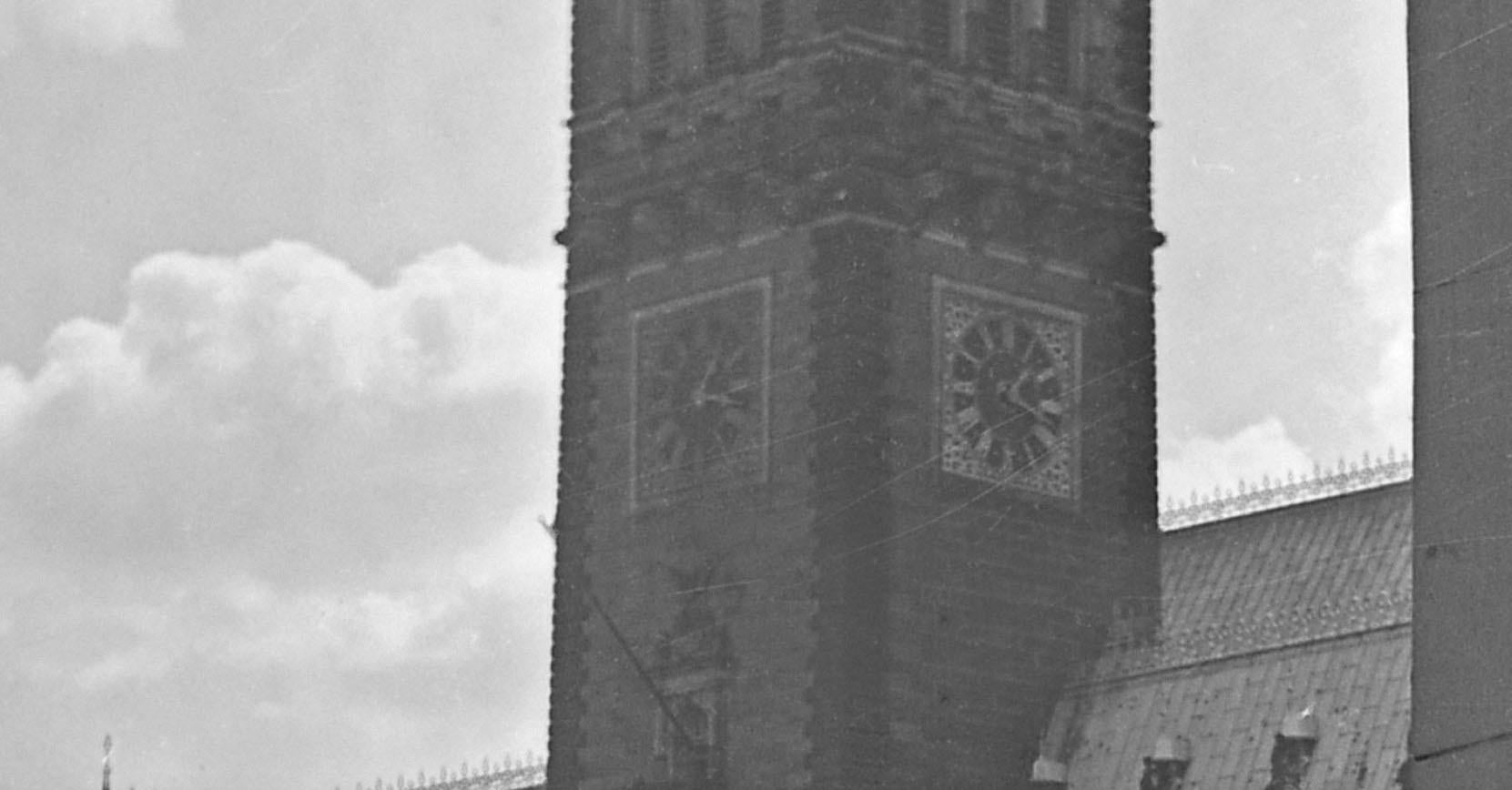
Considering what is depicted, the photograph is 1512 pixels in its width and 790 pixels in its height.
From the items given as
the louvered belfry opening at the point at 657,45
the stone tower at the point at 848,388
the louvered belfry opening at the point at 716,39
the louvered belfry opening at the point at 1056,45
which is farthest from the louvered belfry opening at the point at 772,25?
the louvered belfry opening at the point at 1056,45

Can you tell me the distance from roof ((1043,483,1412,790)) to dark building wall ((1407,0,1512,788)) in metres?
43.0

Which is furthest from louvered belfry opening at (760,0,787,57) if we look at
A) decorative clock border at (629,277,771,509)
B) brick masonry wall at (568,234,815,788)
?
decorative clock border at (629,277,771,509)

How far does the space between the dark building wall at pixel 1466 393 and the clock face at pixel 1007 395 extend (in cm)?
4928

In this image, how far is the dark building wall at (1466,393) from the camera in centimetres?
941

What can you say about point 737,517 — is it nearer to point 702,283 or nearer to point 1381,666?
point 702,283

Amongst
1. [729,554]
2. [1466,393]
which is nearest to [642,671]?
[729,554]

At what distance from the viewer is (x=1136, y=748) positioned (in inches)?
2263

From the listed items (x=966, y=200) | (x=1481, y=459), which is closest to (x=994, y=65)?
(x=966, y=200)

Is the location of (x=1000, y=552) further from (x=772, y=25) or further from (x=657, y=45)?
(x=657, y=45)

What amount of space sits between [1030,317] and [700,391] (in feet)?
17.4

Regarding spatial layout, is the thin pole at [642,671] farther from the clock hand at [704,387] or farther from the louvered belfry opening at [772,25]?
the louvered belfry opening at [772,25]

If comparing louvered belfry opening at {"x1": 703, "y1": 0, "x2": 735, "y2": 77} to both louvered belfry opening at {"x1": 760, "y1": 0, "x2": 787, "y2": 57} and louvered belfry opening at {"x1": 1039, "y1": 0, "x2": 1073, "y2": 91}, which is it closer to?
louvered belfry opening at {"x1": 760, "y1": 0, "x2": 787, "y2": 57}

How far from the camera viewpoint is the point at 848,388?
58.0m

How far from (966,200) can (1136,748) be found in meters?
8.82
